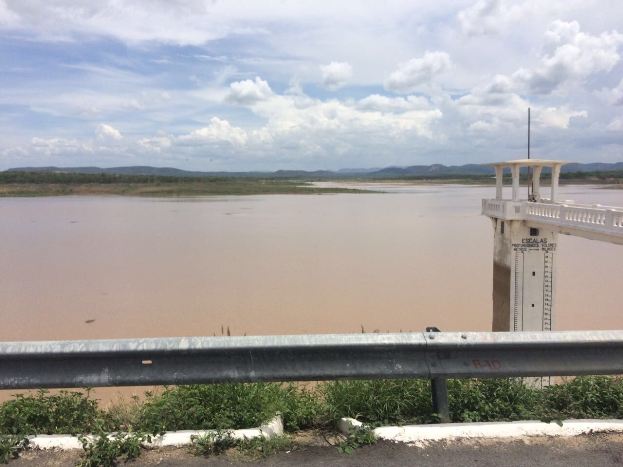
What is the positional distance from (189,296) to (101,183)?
88937 mm

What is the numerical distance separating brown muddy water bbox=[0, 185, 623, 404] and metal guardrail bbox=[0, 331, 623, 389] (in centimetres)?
793

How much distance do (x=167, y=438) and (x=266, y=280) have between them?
1700 centimetres

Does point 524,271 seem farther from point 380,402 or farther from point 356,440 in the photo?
point 356,440

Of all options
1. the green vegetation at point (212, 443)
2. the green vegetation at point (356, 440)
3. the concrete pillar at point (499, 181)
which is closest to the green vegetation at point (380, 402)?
the green vegetation at point (356, 440)

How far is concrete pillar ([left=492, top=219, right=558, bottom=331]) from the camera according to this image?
41.7 feet

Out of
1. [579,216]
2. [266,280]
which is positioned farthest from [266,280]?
[579,216]

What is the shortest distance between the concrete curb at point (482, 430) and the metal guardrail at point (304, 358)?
0.31 m

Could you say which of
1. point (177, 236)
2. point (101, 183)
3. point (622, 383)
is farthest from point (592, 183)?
point (622, 383)

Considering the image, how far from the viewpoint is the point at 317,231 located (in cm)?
3534

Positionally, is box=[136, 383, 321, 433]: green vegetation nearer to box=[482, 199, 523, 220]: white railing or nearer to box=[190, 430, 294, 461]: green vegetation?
box=[190, 430, 294, 461]: green vegetation

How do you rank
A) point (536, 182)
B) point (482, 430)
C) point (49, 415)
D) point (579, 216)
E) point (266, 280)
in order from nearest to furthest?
1. point (482, 430)
2. point (49, 415)
3. point (579, 216)
4. point (536, 182)
5. point (266, 280)

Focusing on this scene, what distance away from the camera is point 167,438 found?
335cm

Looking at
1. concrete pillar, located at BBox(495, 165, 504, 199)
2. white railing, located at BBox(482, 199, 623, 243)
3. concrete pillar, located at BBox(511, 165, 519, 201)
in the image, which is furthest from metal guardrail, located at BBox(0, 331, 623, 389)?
concrete pillar, located at BBox(495, 165, 504, 199)

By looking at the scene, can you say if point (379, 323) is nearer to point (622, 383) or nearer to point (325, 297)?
point (325, 297)
